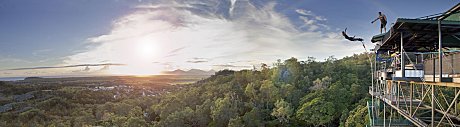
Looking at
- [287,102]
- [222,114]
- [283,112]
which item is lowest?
[222,114]

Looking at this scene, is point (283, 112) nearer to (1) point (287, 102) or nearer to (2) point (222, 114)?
(1) point (287, 102)

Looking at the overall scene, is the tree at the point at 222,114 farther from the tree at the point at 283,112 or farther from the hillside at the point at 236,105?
the tree at the point at 283,112

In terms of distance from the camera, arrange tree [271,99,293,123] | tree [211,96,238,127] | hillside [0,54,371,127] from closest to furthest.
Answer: hillside [0,54,371,127], tree [271,99,293,123], tree [211,96,238,127]

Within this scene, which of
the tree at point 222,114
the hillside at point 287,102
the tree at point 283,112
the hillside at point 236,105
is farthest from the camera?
the tree at point 222,114

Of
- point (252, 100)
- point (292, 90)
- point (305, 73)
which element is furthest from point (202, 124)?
point (305, 73)

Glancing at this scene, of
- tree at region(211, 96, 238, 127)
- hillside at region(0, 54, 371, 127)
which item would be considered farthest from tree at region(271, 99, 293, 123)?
tree at region(211, 96, 238, 127)

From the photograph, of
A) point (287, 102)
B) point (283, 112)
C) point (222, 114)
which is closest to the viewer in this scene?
point (283, 112)

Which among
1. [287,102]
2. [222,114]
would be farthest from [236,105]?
[287,102]

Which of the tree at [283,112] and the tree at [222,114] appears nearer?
the tree at [283,112]

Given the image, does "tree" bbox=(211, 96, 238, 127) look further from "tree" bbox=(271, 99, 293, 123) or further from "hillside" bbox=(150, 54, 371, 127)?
"tree" bbox=(271, 99, 293, 123)

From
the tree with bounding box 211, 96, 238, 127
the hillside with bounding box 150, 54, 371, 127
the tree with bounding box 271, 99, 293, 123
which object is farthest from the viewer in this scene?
the tree with bounding box 211, 96, 238, 127

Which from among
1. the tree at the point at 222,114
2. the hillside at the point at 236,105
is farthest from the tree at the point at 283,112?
the tree at the point at 222,114

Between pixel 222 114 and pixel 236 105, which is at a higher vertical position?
pixel 236 105
